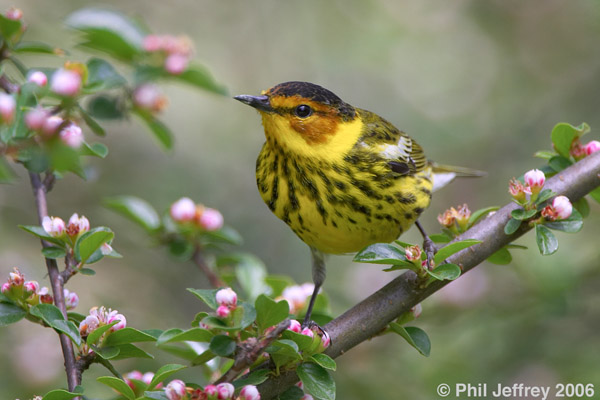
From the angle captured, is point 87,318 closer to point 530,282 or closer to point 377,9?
point 530,282

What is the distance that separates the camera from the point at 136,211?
2822 mm

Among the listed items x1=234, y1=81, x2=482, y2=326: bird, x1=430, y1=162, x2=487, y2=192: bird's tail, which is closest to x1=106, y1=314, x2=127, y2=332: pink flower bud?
x1=234, y1=81, x2=482, y2=326: bird

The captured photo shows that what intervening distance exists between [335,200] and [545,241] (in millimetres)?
919

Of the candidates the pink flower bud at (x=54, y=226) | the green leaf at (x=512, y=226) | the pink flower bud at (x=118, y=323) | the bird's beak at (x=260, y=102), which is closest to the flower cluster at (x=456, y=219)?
the green leaf at (x=512, y=226)

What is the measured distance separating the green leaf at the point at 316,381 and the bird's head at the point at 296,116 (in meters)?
1.16

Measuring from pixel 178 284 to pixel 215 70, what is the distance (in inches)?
101

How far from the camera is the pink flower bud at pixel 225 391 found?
1.63 m

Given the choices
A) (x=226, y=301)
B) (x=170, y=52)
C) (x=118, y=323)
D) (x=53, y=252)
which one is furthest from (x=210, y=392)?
(x=170, y=52)

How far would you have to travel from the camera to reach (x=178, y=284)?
4426 mm

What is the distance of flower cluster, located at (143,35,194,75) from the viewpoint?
2.78m

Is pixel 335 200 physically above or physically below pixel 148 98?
below

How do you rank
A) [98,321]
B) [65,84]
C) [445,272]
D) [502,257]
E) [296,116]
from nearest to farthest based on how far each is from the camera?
[98,321] < [445,272] < [65,84] < [502,257] < [296,116]

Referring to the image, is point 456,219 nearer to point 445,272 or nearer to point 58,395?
point 445,272

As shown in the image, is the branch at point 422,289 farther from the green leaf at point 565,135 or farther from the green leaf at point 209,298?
the green leaf at point 209,298
